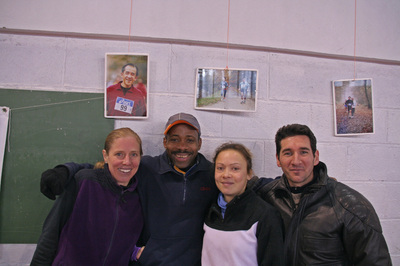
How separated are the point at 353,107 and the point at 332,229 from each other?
1.09 metres

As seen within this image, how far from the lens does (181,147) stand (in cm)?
139

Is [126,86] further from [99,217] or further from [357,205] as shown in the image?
[357,205]

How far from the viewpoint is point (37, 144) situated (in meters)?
1.57

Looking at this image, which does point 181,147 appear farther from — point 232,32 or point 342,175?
point 342,175

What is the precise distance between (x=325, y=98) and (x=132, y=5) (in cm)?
156

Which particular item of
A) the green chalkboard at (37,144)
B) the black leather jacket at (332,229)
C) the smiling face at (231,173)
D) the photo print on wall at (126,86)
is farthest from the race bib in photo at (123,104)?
the black leather jacket at (332,229)

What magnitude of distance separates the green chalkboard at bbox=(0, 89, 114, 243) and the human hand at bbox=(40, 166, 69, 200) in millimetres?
405

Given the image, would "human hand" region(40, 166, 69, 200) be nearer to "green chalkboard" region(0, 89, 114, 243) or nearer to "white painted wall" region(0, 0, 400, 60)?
"green chalkboard" region(0, 89, 114, 243)

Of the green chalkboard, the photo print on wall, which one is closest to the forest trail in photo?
the photo print on wall

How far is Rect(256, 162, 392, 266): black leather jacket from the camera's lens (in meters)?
1.03

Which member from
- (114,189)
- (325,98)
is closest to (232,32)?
(325,98)

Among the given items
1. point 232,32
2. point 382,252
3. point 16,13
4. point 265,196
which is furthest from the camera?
point 232,32

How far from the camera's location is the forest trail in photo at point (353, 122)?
69.5 inches

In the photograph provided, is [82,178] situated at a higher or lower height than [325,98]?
lower
